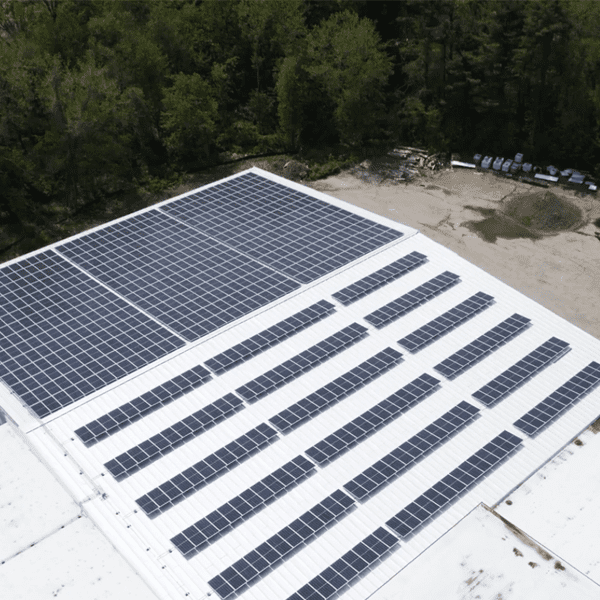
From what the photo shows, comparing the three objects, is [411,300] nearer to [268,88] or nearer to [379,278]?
[379,278]

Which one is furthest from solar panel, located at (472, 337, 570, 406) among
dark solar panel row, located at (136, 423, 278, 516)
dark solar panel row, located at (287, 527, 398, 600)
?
dark solar panel row, located at (136, 423, 278, 516)

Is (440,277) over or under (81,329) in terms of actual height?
over

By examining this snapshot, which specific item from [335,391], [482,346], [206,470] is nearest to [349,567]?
[206,470]

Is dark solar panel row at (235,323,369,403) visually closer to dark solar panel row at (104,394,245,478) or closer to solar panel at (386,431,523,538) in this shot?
dark solar panel row at (104,394,245,478)

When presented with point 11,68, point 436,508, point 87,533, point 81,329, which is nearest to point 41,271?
point 81,329

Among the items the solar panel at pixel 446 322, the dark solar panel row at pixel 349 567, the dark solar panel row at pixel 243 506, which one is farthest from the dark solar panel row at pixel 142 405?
the dark solar panel row at pixel 349 567

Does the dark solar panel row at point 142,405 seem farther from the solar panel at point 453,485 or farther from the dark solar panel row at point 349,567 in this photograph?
the solar panel at point 453,485

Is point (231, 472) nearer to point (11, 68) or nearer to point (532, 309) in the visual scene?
point (532, 309)
